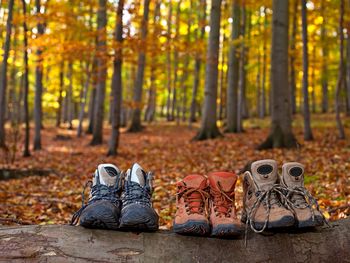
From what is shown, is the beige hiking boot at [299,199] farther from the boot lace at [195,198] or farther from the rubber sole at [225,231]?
the boot lace at [195,198]

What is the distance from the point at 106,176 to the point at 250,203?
3.41 ft

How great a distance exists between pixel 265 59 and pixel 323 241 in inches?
1032

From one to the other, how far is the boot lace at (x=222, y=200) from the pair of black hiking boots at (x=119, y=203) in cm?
43

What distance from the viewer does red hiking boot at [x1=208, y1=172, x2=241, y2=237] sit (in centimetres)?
254

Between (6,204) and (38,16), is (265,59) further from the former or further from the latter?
(6,204)

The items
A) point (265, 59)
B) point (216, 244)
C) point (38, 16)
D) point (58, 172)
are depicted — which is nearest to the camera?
point (216, 244)

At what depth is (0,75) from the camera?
50.5 ft

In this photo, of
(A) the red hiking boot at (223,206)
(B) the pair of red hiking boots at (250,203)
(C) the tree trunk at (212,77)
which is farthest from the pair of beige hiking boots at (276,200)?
(C) the tree trunk at (212,77)

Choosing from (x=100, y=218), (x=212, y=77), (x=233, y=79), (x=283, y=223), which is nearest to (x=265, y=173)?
(x=283, y=223)

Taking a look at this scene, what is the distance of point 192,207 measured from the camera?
2.74 metres

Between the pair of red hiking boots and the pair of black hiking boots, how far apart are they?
0.72 ft

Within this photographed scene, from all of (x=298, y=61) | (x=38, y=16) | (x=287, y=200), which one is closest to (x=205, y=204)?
(x=287, y=200)

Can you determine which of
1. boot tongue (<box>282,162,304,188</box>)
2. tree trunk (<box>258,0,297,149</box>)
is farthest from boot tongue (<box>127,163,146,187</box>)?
tree trunk (<box>258,0,297,149</box>)

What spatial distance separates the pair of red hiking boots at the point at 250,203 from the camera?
2.58 metres
